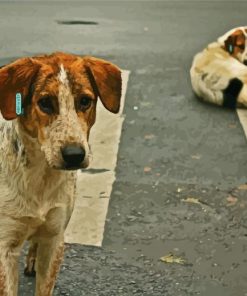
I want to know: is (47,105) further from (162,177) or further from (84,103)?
(162,177)

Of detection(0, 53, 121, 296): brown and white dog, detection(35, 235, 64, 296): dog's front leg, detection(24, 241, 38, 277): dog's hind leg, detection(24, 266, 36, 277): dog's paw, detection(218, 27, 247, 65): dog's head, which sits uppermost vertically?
detection(0, 53, 121, 296): brown and white dog

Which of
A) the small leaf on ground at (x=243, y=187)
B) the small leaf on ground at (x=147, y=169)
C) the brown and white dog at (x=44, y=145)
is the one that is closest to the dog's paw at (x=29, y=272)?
the brown and white dog at (x=44, y=145)

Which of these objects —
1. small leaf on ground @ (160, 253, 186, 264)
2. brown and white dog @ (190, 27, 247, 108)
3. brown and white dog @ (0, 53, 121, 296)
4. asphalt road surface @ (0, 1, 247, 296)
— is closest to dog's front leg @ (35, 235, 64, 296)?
brown and white dog @ (0, 53, 121, 296)

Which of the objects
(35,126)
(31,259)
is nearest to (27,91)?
(35,126)

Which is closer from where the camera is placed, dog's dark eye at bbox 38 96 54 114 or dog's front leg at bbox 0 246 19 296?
dog's dark eye at bbox 38 96 54 114

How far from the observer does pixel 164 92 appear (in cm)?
982

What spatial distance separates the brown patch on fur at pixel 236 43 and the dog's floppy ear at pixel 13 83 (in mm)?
5728

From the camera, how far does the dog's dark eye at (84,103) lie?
13.8 feet

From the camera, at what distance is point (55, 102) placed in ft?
13.6

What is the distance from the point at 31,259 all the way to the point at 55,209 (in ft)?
3.08

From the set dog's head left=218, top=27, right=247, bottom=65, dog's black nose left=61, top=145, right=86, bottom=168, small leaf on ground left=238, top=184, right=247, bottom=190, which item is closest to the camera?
dog's black nose left=61, top=145, right=86, bottom=168

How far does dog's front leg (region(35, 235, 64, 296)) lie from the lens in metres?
4.88

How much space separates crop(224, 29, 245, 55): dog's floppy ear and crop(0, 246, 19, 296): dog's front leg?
5.61 m

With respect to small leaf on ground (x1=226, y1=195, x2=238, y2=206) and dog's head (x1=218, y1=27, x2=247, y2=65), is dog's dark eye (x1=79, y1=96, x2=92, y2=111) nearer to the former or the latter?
small leaf on ground (x1=226, y1=195, x2=238, y2=206)
